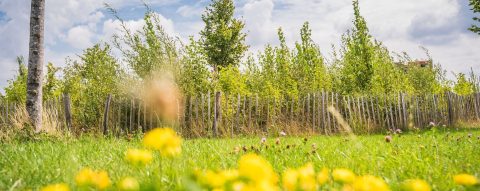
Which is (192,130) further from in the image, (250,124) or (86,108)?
(86,108)

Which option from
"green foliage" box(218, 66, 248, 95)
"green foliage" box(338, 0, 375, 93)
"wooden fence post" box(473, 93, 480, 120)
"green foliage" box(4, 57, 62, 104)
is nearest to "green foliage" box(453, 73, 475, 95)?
"wooden fence post" box(473, 93, 480, 120)

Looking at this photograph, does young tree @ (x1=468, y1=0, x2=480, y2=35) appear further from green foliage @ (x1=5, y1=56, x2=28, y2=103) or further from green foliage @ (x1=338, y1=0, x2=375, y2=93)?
green foliage @ (x1=5, y1=56, x2=28, y2=103)

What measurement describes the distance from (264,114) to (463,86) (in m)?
13.1

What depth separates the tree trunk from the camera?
7828 millimetres

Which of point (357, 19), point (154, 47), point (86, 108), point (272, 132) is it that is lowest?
point (272, 132)

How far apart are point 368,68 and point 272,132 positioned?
19.4 feet

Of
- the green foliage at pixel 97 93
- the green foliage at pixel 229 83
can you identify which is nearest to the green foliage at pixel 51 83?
the green foliage at pixel 97 93

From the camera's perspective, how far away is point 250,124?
37.5 feet

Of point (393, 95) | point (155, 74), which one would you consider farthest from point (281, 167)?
point (393, 95)

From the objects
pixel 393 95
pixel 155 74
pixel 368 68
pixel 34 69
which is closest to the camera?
pixel 34 69

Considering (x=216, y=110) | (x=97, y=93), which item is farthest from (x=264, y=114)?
(x=97, y=93)

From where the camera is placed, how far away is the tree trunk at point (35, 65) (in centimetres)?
783

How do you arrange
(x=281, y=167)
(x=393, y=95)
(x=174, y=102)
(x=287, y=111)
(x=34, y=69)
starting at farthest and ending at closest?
(x=393, y=95)
(x=287, y=111)
(x=174, y=102)
(x=34, y=69)
(x=281, y=167)

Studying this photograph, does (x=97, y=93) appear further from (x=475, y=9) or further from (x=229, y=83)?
(x=475, y=9)
